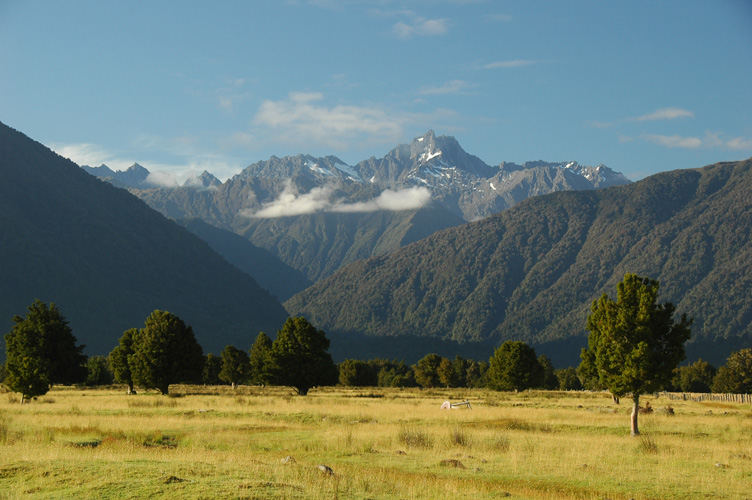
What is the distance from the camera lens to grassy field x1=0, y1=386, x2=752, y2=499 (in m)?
19.0

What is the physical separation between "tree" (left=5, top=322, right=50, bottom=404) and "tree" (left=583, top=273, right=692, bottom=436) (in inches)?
1731

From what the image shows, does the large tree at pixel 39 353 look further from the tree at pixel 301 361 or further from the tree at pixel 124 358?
the tree at pixel 301 361

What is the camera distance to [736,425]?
45.2m

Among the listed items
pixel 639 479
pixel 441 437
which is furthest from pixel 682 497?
pixel 441 437

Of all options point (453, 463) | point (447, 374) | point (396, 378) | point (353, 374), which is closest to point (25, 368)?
point (453, 463)

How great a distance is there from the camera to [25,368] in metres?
58.0

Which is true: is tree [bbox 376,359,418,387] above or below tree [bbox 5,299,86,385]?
below

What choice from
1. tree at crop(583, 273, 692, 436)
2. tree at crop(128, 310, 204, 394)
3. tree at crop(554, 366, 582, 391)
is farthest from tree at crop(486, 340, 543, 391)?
tree at crop(554, 366, 582, 391)

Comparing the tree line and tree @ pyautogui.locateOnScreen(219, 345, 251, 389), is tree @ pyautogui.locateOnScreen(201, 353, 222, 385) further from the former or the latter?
tree @ pyautogui.locateOnScreen(219, 345, 251, 389)

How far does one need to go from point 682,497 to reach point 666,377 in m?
18.1

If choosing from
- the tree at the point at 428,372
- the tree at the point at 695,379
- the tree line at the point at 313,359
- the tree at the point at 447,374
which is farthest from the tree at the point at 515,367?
the tree at the point at 695,379

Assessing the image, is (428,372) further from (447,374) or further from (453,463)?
(453,463)

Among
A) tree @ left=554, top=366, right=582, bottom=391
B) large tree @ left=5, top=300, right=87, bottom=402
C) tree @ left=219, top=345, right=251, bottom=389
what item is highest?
large tree @ left=5, top=300, right=87, bottom=402

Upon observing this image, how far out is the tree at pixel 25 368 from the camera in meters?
58.0
